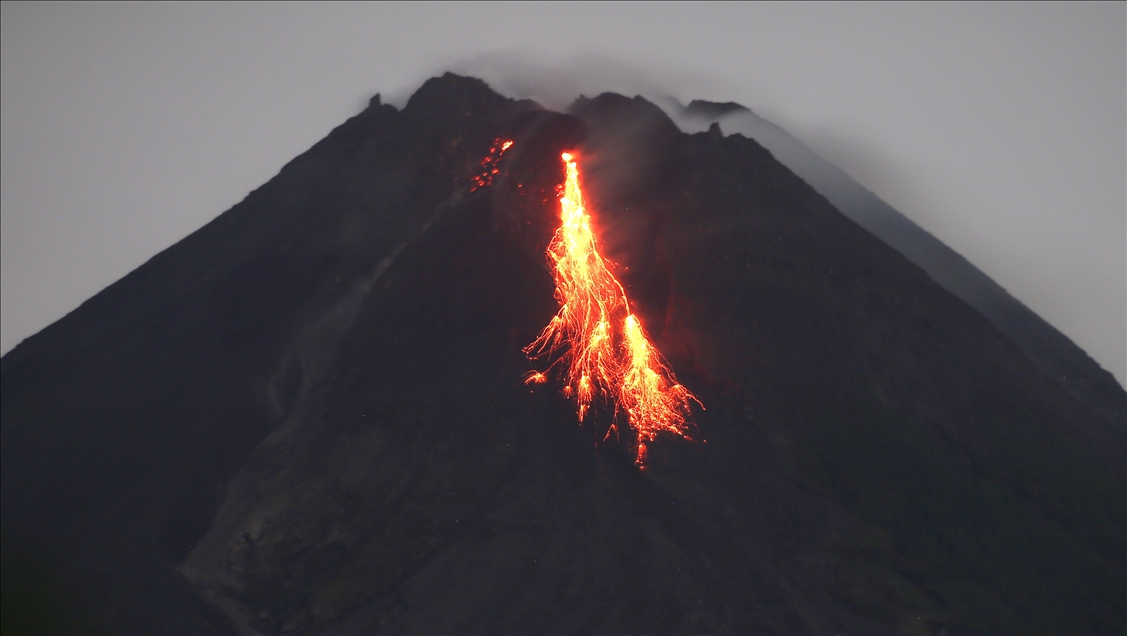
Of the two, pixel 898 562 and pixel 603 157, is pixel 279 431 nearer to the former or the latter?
pixel 603 157

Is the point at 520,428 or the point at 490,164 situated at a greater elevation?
the point at 490,164

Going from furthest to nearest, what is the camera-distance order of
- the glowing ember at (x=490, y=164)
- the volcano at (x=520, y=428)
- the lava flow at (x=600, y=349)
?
the glowing ember at (x=490, y=164) → the lava flow at (x=600, y=349) → the volcano at (x=520, y=428)

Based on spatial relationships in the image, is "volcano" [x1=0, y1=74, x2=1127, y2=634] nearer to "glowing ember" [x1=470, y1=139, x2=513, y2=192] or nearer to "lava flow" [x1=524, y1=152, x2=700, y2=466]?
"glowing ember" [x1=470, y1=139, x2=513, y2=192]

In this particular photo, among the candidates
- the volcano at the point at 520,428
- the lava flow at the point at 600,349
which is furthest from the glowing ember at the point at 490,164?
the lava flow at the point at 600,349

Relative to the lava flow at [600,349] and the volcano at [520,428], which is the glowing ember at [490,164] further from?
the lava flow at [600,349]

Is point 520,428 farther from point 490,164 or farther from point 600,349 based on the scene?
point 490,164

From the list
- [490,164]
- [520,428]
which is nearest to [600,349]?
[520,428]
